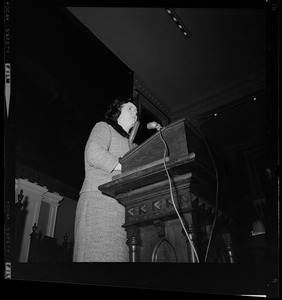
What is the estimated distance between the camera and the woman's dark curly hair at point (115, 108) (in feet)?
4.73

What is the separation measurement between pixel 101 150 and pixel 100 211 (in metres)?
0.22

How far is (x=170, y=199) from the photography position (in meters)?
0.97

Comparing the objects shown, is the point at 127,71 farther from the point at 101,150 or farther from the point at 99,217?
the point at 99,217

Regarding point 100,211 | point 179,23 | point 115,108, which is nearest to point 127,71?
point 115,108

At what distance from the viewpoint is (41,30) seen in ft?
4.96

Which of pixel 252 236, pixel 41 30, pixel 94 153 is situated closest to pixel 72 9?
pixel 41 30

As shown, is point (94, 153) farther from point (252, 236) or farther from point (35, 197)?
point (252, 236)

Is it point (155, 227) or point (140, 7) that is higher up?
point (140, 7)

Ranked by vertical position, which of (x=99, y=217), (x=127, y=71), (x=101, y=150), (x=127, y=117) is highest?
(x=127, y=71)

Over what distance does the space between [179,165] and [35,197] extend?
0.79 metres

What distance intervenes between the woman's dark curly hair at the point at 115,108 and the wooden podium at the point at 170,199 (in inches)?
16.6

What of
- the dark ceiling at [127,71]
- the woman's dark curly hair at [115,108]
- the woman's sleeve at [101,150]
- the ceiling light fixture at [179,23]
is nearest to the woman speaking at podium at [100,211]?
the woman's sleeve at [101,150]

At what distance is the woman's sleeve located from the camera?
3.94 feet

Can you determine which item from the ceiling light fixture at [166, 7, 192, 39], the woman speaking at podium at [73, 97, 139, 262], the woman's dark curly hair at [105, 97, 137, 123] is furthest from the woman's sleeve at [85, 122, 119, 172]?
the ceiling light fixture at [166, 7, 192, 39]
